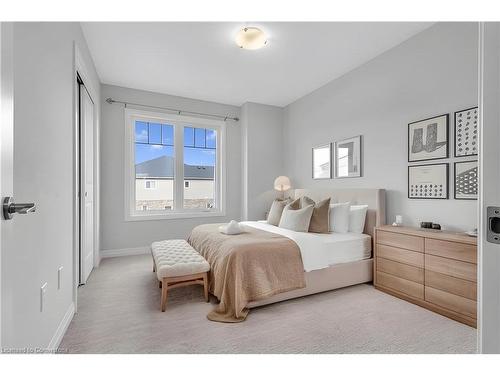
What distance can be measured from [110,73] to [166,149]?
4.71ft

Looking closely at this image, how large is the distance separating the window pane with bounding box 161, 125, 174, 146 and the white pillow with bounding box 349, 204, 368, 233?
10.9 feet

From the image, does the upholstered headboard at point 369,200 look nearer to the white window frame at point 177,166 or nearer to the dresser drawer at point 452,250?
the dresser drawer at point 452,250

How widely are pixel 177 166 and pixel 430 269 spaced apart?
3957 millimetres

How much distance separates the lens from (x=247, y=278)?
2.14m

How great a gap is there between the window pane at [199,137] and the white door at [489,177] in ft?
14.4

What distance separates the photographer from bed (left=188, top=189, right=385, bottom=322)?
2109mm

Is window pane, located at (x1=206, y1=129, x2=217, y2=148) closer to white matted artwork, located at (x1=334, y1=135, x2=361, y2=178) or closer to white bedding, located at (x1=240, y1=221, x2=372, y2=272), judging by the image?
white matted artwork, located at (x1=334, y1=135, x2=361, y2=178)

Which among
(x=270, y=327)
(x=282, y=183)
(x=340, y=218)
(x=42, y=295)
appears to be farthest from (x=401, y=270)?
(x=42, y=295)

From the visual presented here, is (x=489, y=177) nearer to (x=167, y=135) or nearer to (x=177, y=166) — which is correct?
(x=177, y=166)

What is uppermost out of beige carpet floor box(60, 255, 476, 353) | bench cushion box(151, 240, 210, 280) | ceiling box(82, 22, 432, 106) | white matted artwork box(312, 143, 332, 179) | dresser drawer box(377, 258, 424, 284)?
ceiling box(82, 22, 432, 106)

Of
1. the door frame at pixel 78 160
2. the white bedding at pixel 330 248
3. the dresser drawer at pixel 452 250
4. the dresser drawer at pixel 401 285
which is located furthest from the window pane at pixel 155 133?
the dresser drawer at pixel 452 250

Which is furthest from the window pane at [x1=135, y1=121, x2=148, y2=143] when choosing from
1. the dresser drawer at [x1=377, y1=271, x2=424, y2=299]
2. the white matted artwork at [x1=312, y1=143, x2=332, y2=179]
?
the dresser drawer at [x1=377, y1=271, x2=424, y2=299]
